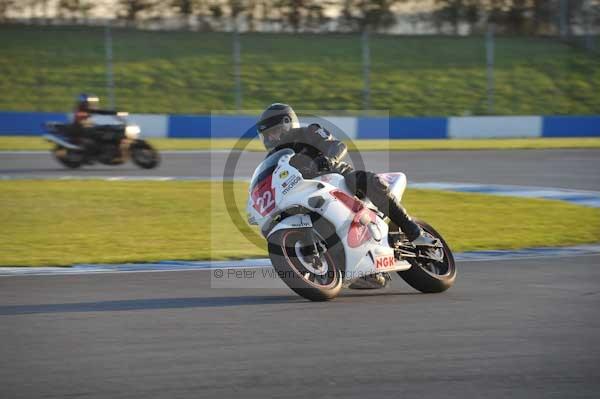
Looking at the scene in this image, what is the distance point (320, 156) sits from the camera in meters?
7.39

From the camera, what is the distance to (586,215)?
1280 centimetres

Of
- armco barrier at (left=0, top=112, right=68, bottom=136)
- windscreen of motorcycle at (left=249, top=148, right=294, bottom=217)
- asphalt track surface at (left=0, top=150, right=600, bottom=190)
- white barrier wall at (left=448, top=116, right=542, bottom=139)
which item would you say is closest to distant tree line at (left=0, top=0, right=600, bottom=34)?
armco barrier at (left=0, top=112, right=68, bottom=136)

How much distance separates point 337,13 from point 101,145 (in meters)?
20.0

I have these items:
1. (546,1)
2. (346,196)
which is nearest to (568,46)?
(546,1)

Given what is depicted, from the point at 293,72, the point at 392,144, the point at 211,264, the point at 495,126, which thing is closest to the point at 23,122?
the point at 293,72

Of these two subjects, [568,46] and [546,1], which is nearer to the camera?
[568,46]

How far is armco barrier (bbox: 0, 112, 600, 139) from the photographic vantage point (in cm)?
2797

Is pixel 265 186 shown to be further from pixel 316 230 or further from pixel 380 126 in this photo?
pixel 380 126

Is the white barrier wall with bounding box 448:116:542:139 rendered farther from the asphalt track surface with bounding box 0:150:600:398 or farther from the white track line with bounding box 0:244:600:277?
the asphalt track surface with bounding box 0:150:600:398

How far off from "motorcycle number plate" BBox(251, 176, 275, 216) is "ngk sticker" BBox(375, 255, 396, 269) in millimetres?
862

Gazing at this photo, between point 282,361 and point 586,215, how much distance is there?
822 cm

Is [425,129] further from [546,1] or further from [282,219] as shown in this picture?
[282,219]

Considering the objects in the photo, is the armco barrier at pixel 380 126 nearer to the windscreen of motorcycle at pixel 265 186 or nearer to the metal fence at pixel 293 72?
the metal fence at pixel 293 72

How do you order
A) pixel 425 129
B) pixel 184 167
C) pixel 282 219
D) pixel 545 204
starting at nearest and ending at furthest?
pixel 282 219
pixel 545 204
pixel 184 167
pixel 425 129
